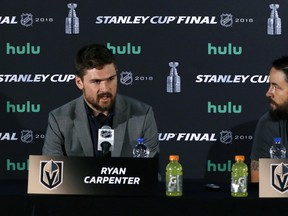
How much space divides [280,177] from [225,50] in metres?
2.04

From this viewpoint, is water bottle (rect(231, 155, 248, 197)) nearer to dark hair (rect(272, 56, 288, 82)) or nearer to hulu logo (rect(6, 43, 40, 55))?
dark hair (rect(272, 56, 288, 82))

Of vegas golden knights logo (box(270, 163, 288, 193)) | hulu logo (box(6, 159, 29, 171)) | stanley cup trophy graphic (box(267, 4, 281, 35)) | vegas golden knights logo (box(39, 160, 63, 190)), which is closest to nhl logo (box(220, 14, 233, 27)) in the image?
stanley cup trophy graphic (box(267, 4, 281, 35))

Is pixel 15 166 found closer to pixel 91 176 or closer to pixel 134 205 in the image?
pixel 91 176

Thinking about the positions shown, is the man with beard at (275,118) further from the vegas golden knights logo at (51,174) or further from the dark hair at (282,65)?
the vegas golden knights logo at (51,174)

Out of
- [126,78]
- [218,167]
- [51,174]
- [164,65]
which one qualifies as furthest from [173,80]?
[51,174]

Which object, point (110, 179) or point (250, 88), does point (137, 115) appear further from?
point (250, 88)

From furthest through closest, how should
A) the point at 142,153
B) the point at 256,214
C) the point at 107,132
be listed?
1. the point at 142,153
2. the point at 107,132
3. the point at 256,214

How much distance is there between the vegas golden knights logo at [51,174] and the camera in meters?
2.42

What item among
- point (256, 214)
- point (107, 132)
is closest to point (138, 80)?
point (107, 132)

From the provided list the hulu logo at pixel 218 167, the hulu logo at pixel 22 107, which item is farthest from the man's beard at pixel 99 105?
the hulu logo at pixel 218 167

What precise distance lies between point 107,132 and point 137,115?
2.34 feet

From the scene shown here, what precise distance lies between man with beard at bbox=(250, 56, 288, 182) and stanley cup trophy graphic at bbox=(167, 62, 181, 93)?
962 millimetres

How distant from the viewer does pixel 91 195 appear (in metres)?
2.41

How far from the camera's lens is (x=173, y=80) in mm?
4312
